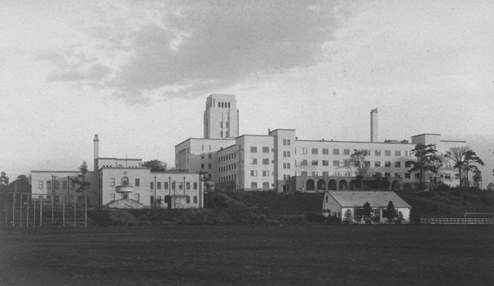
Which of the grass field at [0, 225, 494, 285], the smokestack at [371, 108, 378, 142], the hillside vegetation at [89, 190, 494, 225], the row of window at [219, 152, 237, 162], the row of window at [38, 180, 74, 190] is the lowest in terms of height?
the hillside vegetation at [89, 190, 494, 225]

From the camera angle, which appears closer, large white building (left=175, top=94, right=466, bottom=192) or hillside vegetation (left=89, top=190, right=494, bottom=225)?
hillside vegetation (left=89, top=190, right=494, bottom=225)

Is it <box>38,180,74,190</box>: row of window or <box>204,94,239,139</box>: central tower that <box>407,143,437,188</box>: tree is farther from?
<box>38,180,74,190</box>: row of window

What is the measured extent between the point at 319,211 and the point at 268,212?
394 inches

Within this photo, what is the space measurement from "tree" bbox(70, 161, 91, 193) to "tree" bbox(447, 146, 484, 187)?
253 ft

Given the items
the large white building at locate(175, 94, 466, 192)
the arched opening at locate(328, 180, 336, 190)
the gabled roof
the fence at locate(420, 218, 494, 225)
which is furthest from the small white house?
the arched opening at locate(328, 180, 336, 190)

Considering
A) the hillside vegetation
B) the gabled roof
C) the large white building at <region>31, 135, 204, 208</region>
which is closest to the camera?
the hillside vegetation

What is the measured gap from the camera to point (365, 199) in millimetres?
84250

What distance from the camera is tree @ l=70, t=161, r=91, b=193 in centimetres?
10593

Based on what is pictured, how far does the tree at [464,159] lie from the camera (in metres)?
134

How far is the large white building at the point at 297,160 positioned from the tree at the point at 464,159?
199 cm

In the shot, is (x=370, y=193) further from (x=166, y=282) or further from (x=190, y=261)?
(x=166, y=282)

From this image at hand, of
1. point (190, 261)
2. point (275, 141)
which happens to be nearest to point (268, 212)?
point (275, 141)

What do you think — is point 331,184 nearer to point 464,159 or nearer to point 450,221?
point 464,159

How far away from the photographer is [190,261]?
2720cm
